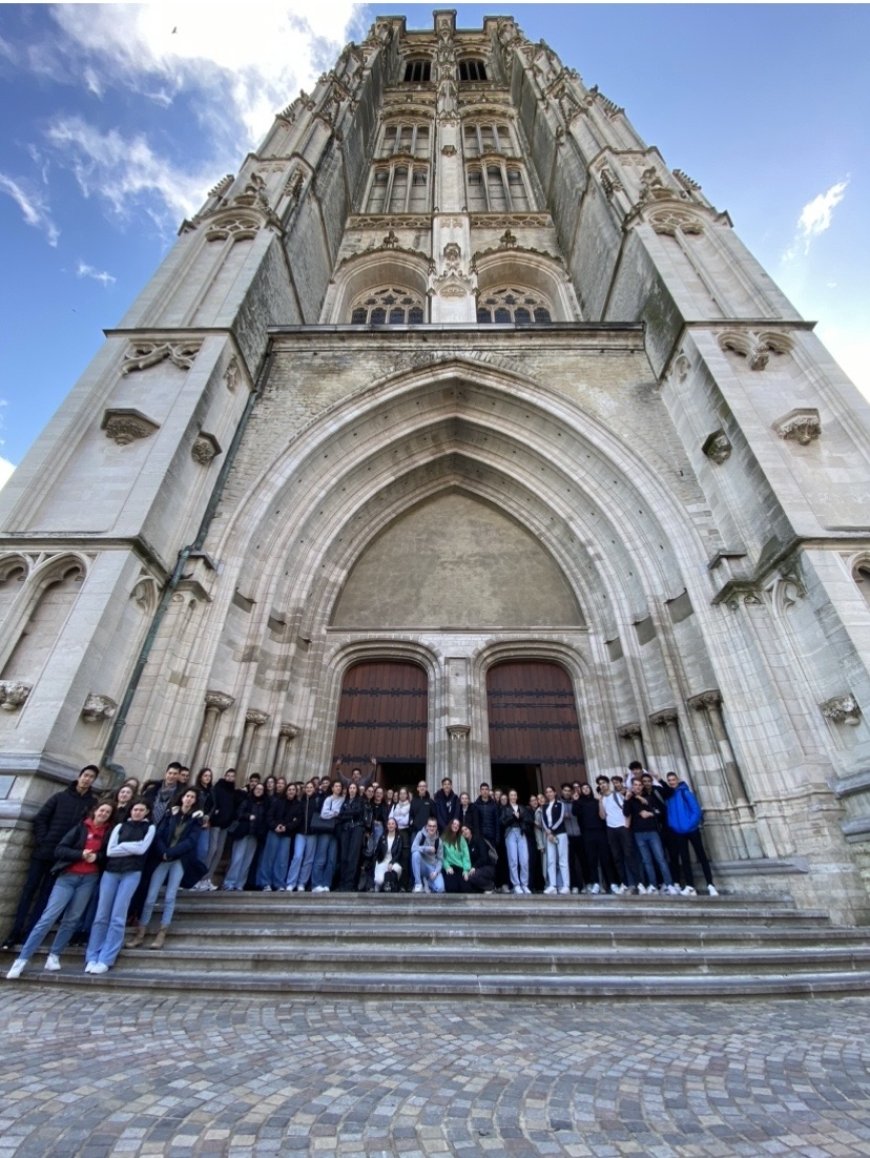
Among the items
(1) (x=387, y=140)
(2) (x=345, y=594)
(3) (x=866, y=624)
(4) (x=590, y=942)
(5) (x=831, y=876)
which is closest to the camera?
(4) (x=590, y=942)

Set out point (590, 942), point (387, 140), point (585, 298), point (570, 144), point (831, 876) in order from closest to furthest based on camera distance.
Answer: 1. point (590, 942)
2. point (831, 876)
3. point (585, 298)
4. point (570, 144)
5. point (387, 140)

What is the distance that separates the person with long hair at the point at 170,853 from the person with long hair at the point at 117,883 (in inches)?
9.9

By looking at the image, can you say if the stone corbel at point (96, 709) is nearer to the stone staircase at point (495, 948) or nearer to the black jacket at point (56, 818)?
the black jacket at point (56, 818)

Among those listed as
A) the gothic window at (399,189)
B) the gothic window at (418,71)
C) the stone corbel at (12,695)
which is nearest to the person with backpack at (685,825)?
the stone corbel at (12,695)

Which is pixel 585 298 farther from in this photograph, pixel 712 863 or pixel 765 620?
pixel 712 863

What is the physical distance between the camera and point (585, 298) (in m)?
14.5

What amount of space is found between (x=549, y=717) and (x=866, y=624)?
4643 millimetres

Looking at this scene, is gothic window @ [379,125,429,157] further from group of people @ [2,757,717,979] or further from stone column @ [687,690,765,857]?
group of people @ [2,757,717,979]

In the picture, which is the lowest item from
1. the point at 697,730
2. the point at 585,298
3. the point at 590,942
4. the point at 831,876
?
the point at 590,942

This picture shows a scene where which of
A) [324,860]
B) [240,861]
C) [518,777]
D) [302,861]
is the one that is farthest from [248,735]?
[518,777]

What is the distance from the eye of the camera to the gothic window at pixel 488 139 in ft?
70.8

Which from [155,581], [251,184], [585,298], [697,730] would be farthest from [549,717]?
[251,184]

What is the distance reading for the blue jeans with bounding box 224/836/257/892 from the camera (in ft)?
18.6

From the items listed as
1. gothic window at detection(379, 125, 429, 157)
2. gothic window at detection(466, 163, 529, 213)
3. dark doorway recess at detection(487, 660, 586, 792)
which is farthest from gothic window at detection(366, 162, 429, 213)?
dark doorway recess at detection(487, 660, 586, 792)
